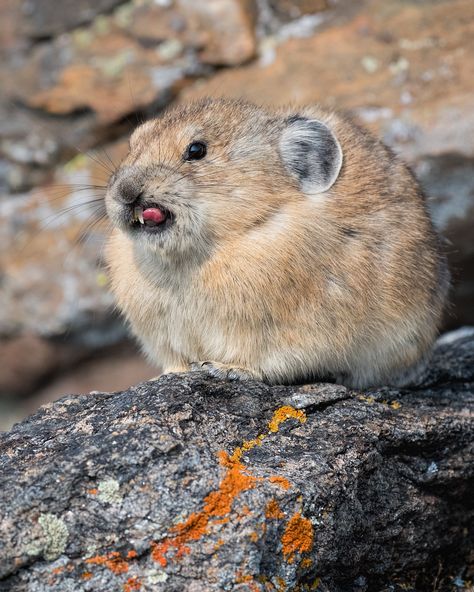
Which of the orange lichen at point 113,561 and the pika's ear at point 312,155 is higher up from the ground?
the pika's ear at point 312,155

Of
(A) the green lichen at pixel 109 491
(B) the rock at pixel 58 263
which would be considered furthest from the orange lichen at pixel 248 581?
(B) the rock at pixel 58 263

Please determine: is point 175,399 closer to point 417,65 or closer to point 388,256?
point 388,256

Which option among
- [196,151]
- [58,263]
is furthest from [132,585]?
[58,263]

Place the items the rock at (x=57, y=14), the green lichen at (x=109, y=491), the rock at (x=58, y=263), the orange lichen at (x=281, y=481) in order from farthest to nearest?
1. the rock at (x=57, y=14)
2. the rock at (x=58, y=263)
3. the orange lichen at (x=281, y=481)
4. the green lichen at (x=109, y=491)

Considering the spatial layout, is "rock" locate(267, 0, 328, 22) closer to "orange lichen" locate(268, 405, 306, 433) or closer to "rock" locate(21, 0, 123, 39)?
"rock" locate(21, 0, 123, 39)

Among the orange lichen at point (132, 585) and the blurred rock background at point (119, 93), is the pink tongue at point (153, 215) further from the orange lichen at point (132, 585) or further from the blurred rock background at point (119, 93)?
the blurred rock background at point (119, 93)

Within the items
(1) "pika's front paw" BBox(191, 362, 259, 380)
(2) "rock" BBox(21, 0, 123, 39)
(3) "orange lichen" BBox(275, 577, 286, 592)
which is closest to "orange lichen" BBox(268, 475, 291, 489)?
(3) "orange lichen" BBox(275, 577, 286, 592)

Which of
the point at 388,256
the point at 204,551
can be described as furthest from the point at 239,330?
the point at 204,551

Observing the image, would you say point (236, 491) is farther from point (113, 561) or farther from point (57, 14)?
point (57, 14)
